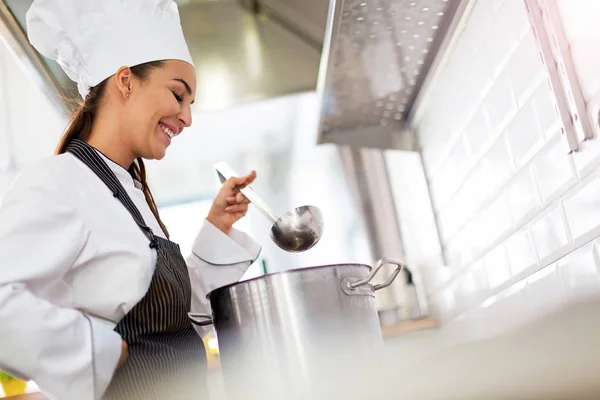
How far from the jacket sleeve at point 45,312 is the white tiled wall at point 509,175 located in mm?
538

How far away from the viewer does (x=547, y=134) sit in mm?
992

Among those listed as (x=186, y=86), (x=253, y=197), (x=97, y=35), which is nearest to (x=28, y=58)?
(x=97, y=35)

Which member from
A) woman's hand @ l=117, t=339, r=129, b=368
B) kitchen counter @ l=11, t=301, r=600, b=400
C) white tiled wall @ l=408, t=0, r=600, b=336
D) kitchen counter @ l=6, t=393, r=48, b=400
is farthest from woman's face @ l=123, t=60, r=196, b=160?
kitchen counter @ l=6, t=393, r=48, b=400

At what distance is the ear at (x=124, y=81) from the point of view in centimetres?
105

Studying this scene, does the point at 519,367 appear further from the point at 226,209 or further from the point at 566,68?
the point at 226,209

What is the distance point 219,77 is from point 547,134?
34.9 inches

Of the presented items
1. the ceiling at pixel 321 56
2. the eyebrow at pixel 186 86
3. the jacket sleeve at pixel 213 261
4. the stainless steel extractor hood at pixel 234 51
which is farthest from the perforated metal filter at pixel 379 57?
the jacket sleeve at pixel 213 261

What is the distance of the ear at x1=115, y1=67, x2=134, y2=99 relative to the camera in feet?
3.44

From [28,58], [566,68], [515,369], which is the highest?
[28,58]

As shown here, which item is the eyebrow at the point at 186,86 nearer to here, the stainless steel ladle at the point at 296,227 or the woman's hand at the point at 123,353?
the stainless steel ladle at the point at 296,227

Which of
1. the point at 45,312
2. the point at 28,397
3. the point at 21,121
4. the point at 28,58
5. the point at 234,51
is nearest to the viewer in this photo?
the point at 45,312

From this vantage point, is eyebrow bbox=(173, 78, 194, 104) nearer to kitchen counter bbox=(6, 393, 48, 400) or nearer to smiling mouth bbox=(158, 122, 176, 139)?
smiling mouth bbox=(158, 122, 176, 139)

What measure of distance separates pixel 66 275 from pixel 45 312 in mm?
103

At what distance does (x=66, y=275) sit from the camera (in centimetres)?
86
